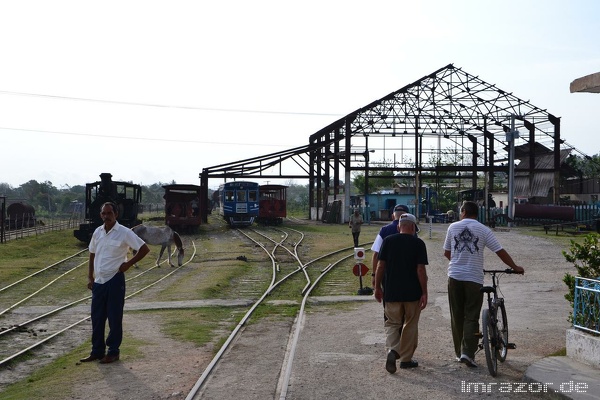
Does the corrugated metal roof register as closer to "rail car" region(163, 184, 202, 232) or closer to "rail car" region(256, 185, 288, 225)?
"rail car" region(256, 185, 288, 225)

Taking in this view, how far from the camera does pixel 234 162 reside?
5825 centimetres

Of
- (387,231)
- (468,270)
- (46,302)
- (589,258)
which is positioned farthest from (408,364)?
(46,302)

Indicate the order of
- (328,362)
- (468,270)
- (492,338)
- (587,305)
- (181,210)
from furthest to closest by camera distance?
(181,210) → (328,362) → (468,270) → (587,305) → (492,338)

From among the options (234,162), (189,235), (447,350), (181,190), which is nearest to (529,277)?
(447,350)

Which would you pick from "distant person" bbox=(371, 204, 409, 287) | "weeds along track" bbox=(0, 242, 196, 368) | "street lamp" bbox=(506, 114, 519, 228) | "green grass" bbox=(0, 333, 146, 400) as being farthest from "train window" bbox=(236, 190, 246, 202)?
"distant person" bbox=(371, 204, 409, 287)

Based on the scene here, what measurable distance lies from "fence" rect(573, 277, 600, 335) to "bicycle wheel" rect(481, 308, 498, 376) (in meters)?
1.01

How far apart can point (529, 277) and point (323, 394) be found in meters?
12.8

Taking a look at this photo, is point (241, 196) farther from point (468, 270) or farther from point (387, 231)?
point (468, 270)

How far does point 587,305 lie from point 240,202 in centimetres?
4193

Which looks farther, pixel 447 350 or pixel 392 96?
pixel 392 96

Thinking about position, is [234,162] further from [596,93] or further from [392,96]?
[596,93]

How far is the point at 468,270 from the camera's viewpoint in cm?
844

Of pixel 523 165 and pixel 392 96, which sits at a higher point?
pixel 392 96

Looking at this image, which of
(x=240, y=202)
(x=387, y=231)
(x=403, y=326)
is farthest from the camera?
(x=240, y=202)
